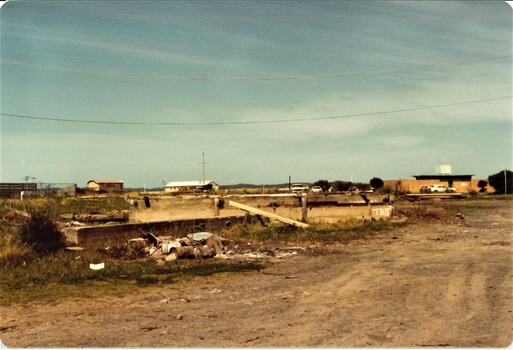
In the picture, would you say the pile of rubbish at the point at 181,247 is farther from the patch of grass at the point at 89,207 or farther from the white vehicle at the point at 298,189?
the white vehicle at the point at 298,189

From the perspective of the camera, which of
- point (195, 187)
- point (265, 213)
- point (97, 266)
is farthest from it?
point (195, 187)

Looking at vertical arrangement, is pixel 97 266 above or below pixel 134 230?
below

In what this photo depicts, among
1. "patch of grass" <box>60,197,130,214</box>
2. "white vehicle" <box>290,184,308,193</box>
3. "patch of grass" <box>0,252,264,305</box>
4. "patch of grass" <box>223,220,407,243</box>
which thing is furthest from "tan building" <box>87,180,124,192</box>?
"patch of grass" <box>0,252,264,305</box>

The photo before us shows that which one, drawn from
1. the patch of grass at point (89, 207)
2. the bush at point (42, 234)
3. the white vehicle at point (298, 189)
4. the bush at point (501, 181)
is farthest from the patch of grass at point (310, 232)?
the bush at point (501, 181)

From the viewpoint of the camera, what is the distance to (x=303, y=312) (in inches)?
255

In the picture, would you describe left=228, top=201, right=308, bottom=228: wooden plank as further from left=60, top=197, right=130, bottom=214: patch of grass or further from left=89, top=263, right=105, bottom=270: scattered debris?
left=89, top=263, right=105, bottom=270: scattered debris

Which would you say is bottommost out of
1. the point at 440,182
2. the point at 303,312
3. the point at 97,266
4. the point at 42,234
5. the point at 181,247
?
the point at 303,312

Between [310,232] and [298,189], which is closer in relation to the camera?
[310,232]

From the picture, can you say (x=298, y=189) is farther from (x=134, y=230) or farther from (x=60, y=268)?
(x=60, y=268)

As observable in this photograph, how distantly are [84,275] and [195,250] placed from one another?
10.0 feet

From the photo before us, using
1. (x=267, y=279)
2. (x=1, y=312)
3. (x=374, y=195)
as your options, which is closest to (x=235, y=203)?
(x=374, y=195)

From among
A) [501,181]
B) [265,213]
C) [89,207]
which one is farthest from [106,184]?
[265,213]

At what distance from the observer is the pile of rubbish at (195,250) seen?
11258 mm

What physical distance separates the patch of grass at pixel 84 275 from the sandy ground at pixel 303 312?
513 mm
